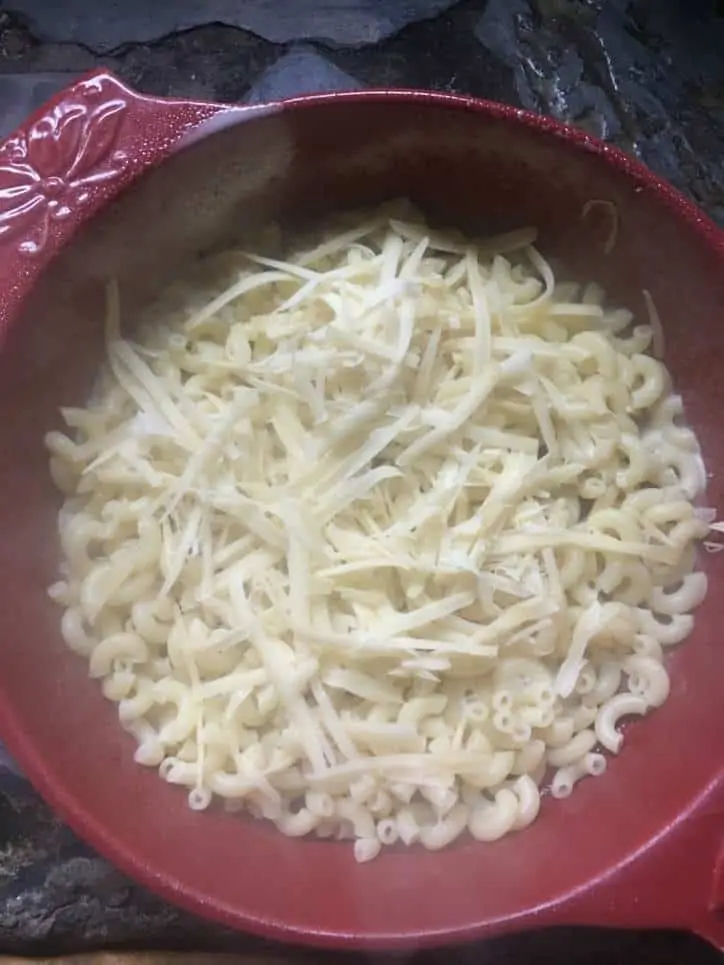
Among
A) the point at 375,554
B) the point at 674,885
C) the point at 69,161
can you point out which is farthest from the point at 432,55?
the point at 674,885

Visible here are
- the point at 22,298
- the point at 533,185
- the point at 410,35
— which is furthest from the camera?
the point at 410,35

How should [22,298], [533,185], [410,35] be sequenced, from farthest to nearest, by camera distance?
[410,35] → [533,185] → [22,298]

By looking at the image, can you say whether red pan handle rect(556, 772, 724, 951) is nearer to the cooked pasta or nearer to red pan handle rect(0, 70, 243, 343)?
the cooked pasta

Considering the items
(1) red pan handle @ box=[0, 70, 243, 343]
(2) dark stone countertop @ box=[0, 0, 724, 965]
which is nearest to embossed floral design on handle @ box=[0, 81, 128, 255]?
(1) red pan handle @ box=[0, 70, 243, 343]

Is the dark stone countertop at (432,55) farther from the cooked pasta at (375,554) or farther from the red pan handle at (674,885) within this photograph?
the red pan handle at (674,885)


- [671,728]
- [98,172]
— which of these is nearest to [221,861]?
[671,728]

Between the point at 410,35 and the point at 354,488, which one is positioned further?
the point at 410,35

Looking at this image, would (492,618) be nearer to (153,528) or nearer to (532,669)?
(532,669)
